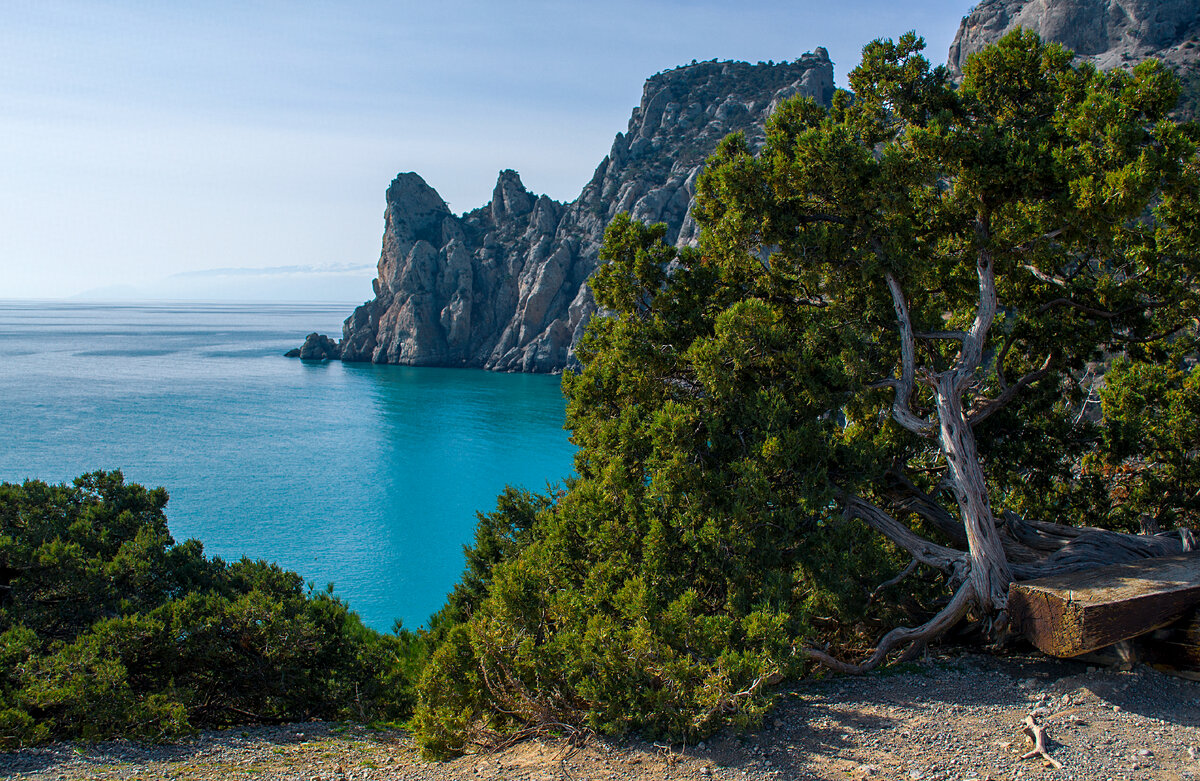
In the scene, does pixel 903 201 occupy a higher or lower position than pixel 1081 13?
lower

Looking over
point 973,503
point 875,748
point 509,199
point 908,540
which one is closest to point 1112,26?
point 509,199

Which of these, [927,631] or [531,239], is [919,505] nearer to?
[927,631]

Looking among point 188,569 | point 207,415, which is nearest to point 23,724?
point 188,569

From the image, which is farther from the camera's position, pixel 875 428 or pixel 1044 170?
pixel 875 428

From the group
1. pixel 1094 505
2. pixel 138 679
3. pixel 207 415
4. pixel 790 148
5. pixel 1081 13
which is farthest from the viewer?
pixel 1081 13

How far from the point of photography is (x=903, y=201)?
11.2 m

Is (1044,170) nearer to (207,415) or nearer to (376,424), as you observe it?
(376,424)

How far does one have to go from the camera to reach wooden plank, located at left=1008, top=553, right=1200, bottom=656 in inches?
343

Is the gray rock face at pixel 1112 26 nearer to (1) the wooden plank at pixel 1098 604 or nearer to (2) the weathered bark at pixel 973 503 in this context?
(2) the weathered bark at pixel 973 503

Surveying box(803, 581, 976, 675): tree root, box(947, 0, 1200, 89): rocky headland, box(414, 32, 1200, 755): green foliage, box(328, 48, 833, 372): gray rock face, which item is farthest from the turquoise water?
box(947, 0, 1200, 89): rocky headland

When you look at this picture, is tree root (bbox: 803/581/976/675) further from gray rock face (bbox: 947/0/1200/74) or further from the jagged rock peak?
the jagged rock peak

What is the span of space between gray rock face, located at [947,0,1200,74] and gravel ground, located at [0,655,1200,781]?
75408 millimetres

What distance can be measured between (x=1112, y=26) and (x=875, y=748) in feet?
313

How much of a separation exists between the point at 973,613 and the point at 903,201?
630 cm
